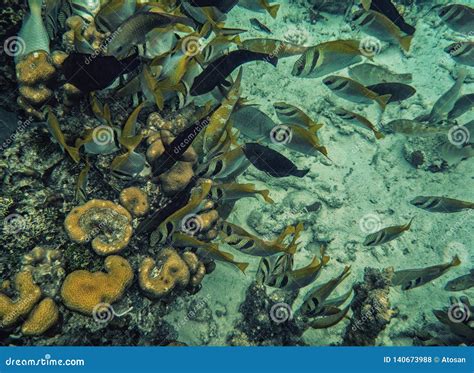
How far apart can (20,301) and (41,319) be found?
205mm

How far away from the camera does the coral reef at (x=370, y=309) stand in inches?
149

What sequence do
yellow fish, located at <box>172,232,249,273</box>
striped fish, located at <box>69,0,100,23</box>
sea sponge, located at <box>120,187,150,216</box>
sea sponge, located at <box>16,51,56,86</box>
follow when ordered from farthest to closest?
striped fish, located at <box>69,0,100,23</box>
sea sponge, located at <box>120,187,150,216</box>
sea sponge, located at <box>16,51,56,86</box>
yellow fish, located at <box>172,232,249,273</box>

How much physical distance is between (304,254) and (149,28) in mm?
3338

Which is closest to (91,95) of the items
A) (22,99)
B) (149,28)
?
(22,99)

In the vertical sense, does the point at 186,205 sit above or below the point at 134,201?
above

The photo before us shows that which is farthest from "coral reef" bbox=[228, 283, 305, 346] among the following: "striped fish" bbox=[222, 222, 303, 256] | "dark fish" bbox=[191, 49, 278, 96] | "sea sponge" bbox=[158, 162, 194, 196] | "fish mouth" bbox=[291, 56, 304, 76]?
"fish mouth" bbox=[291, 56, 304, 76]

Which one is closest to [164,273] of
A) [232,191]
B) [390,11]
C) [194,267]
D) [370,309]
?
[194,267]

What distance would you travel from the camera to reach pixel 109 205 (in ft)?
10.0

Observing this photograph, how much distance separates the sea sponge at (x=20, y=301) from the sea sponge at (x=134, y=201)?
922 mm

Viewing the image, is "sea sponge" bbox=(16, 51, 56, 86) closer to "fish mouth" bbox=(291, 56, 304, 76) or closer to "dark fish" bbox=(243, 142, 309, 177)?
"dark fish" bbox=(243, 142, 309, 177)

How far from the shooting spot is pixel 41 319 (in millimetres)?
2646

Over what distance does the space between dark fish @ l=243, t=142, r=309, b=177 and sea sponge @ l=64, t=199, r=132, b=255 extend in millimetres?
1253

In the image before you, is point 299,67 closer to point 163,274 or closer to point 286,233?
point 286,233

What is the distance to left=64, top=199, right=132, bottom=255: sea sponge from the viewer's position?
9.53 ft
